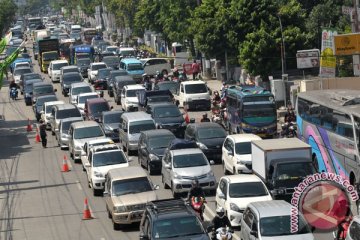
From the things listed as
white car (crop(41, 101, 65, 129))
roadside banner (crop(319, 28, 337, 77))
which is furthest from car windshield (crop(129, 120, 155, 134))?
roadside banner (crop(319, 28, 337, 77))

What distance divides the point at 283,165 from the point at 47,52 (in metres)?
64.7

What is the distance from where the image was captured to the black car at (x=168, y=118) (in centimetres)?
4809

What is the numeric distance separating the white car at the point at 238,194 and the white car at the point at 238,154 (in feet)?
20.6

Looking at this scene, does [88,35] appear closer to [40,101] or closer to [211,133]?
[40,101]

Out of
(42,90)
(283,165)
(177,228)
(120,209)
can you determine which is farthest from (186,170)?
(42,90)

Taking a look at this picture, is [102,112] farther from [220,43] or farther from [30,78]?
[30,78]

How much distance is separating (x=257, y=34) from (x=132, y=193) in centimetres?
3267

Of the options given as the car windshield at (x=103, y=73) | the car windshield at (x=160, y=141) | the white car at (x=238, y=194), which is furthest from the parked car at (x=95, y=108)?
the white car at (x=238, y=194)

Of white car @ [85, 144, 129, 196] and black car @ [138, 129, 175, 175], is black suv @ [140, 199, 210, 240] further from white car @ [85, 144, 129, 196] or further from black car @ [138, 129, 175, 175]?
black car @ [138, 129, 175, 175]

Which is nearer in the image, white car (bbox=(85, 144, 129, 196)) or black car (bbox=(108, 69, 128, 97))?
white car (bbox=(85, 144, 129, 196))

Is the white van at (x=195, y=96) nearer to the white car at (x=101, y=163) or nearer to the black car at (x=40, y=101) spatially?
the black car at (x=40, y=101)

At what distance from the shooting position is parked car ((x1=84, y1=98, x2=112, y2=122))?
176 ft

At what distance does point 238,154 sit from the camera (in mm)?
37625

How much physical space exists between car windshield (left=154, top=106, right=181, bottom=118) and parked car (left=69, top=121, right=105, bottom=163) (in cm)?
403
